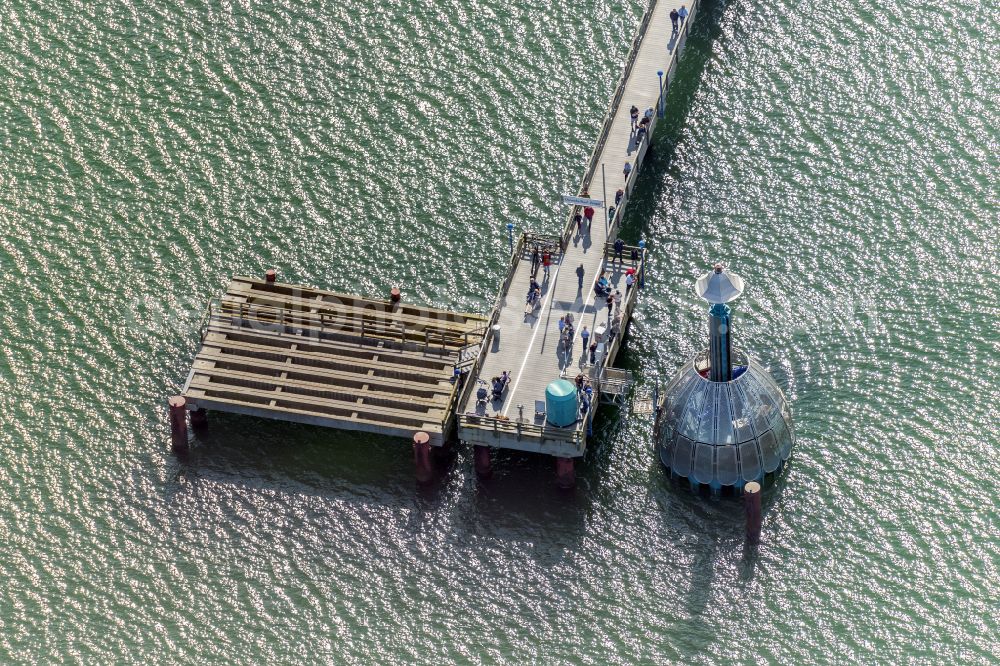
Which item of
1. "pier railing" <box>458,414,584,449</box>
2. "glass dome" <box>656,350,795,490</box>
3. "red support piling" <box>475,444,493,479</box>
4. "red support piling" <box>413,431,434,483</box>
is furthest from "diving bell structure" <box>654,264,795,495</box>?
"red support piling" <box>413,431,434,483</box>

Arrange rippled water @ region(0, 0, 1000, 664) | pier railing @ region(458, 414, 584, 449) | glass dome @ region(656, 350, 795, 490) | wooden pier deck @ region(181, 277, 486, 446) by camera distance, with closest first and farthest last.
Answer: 1. rippled water @ region(0, 0, 1000, 664)
2. pier railing @ region(458, 414, 584, 449)
3. glass dome @ region(656, 350, 795, 490)
4. wooden pier deck @ region(181, 277, 486, 446)

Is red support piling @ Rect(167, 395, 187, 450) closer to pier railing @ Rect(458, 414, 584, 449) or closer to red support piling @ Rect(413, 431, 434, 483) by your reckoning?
red support piling @ Rect(413, 431, 434, 483)

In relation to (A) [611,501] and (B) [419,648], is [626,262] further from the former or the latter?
(B) [419,648]

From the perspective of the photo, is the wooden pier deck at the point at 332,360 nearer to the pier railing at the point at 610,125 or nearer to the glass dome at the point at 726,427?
the pier railing at the point at 610,125

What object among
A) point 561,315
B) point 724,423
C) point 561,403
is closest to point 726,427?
point 724,423

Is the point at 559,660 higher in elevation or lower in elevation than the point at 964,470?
lower

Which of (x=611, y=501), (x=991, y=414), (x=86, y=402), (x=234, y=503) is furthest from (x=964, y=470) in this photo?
(x=86, y=402)
